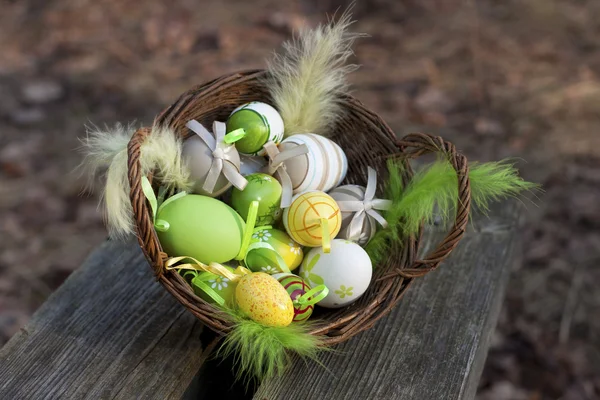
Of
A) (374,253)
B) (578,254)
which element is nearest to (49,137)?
(374,253)

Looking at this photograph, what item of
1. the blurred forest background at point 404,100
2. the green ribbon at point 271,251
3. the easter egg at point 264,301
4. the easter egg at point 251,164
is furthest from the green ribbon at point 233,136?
the blurred forest background at point 404,100

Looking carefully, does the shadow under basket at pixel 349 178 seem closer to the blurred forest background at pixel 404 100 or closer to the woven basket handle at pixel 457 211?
the woven basket handle at pixel 457 211

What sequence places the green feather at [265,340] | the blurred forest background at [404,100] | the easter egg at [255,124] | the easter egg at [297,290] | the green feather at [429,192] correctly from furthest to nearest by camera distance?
the blurred forest background at [404,100]
the easter egg at [255,124]
the green feather at [429,192]
the easter egg at [297,290]
the green feather at [265,340]

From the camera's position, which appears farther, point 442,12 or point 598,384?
point 442,12

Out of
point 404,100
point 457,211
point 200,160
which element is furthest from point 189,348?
point 404,100

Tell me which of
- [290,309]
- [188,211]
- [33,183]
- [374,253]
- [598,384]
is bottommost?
[598,384]

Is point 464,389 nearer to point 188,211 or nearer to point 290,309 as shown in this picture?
Answer: point 290,309

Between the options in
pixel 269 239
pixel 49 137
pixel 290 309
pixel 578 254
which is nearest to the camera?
pixel 290 309
